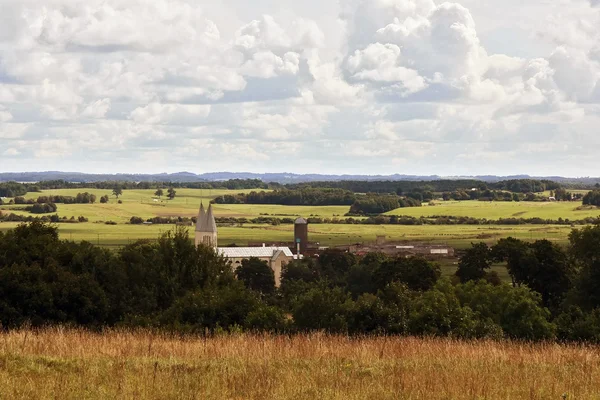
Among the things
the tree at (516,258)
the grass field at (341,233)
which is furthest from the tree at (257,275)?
the grass field at (341,233)

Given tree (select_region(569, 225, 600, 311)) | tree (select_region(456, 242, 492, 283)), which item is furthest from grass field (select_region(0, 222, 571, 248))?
tree (select_region(569, 225, 600, 311))

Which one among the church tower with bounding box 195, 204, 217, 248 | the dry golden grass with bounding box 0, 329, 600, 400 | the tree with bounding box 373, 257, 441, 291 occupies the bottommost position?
the tree with bounding box 373, 257, 441, 291

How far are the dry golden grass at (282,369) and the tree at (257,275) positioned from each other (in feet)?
276

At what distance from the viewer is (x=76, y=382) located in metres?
14.5

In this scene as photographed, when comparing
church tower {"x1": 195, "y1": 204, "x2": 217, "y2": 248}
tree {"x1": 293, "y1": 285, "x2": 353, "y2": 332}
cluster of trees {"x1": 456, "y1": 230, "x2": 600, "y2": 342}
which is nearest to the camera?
tree {"x1": 293, "y1": 285, "x2": 353, "y2": 332}

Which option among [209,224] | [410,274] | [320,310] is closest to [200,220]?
[209,224]

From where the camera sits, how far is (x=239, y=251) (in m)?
134

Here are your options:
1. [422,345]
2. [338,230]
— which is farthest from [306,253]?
[422,345]

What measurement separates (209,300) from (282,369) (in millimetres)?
17126

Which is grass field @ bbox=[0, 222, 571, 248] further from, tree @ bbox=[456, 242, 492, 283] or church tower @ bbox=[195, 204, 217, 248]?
tree @ bbox=[456, 242, 492, 283]

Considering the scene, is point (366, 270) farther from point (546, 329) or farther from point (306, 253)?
point (546, 329)

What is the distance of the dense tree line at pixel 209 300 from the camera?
30719 mm

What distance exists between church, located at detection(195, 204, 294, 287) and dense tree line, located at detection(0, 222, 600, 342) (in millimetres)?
60799

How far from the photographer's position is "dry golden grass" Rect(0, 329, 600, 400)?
1403cm
